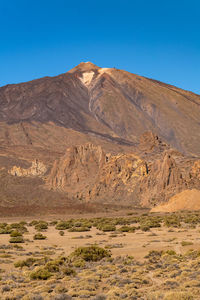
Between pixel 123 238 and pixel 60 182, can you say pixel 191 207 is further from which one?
→ pixel 60 182

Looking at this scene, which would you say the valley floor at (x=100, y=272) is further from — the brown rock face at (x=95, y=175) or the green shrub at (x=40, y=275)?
the brown rock face at (x=95, y=175)

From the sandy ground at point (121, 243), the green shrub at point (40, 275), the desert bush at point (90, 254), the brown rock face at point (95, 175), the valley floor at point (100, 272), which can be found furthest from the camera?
the brown rock face at point (95, 175)

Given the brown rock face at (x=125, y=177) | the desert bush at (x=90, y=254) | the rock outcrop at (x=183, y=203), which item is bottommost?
the desert bush at (x=90, y=254)


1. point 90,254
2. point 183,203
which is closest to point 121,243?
point 90,254

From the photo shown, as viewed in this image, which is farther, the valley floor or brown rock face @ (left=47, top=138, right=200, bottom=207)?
brown rock face @ (left=47, top=138, right=200, bottom=207)

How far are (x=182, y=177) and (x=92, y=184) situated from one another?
56.5 feet

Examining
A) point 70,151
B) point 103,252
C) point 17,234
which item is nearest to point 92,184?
point 70,151

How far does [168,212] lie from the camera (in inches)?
2213

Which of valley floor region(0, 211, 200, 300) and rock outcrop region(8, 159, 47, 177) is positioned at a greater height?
rock outcrop region(8, 159, 47, 177)

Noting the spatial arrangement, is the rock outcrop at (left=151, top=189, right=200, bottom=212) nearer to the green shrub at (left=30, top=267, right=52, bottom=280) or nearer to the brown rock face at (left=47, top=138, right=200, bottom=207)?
the brown rock face at (left=47, top=138, right=200, bottom=207)

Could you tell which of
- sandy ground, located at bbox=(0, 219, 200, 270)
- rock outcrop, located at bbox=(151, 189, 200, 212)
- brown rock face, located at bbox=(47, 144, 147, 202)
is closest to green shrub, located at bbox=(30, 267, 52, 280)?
sandy ground, located at bbox=(0, 219, 200, 270)

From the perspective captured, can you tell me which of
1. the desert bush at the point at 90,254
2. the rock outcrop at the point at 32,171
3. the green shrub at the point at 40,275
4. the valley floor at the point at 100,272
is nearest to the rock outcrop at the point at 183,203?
the valley floor at the point at 100,272

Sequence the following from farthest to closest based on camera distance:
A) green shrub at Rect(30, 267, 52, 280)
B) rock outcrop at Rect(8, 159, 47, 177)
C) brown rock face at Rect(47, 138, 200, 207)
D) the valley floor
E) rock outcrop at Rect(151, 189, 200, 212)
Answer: rock outcrop at Rect(8, 159, 47, 177) → brown rock face at Rect(47, 138, 200, 207) → rock outcrop at Rect(151, 189, 200, 212) → green shrub at Rect(30, 267, 52, 280) → the valley floor

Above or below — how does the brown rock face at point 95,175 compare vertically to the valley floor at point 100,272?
above
